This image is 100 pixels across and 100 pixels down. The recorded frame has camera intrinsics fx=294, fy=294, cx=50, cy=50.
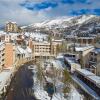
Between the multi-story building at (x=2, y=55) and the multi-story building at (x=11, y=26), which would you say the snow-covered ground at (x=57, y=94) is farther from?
the multi-story building at (x=11, y=26)

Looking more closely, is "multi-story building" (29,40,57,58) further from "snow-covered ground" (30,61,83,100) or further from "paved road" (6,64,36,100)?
"snow-covered ground" (30,61,83,100)

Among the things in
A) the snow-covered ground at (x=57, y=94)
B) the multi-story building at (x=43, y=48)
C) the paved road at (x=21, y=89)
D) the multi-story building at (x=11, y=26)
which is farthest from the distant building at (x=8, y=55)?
the multi-story building at (x=11, y=26)

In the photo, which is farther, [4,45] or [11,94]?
[4,45]

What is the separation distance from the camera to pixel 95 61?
31.5 metres

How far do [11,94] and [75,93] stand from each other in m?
5.19

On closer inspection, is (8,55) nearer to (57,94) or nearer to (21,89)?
(21,89)

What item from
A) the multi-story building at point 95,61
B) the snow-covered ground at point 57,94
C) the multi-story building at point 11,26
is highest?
the multi-story building at point 11,26

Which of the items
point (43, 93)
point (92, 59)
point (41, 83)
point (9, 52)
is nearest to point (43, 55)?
point (9, 52)

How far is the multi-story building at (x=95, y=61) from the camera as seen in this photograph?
27.9 m

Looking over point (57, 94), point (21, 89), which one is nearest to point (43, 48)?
point (21, 89)

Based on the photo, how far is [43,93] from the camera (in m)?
23.1

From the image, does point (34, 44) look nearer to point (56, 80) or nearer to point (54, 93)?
point (56, 80)

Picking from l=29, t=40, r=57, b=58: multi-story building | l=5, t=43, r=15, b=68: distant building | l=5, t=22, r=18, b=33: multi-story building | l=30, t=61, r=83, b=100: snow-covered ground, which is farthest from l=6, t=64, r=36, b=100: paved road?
l=5, t=22, r=18, b=33: multi-story building

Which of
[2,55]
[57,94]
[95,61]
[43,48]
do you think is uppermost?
[2,55]
